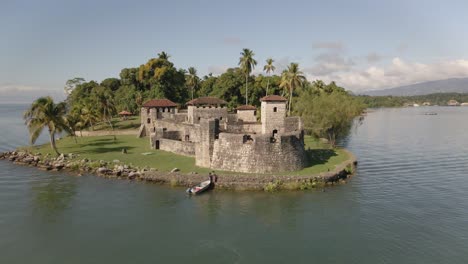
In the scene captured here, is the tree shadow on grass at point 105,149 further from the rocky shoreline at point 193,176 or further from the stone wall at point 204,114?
the stone wall at point 204,114

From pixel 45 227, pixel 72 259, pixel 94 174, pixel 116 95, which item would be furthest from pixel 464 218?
pixel 116 95

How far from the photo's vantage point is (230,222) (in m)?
21.6

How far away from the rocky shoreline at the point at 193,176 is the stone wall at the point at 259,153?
1.21m

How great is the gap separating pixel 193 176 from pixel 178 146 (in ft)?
29.8

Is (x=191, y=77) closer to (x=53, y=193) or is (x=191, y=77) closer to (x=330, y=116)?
(x=330, y=116)

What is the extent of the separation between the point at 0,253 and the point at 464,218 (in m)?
27.3

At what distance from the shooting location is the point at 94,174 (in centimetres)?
3189

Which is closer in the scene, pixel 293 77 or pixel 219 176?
pixel 219 176

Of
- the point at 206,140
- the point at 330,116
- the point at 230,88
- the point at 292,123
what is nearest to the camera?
the point at 206,140

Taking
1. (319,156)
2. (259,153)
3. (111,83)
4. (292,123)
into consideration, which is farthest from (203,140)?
(111,83)

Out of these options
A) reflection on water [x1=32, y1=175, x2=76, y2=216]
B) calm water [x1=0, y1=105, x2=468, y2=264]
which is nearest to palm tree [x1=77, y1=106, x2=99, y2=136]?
calm water [x1=0, y1=105, x2=468, y2=264]

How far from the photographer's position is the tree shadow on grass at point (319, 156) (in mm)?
33381

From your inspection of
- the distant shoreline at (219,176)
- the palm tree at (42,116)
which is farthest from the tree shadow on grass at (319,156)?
the palm tree at (42,116)

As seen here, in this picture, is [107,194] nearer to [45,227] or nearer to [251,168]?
[45,227]
